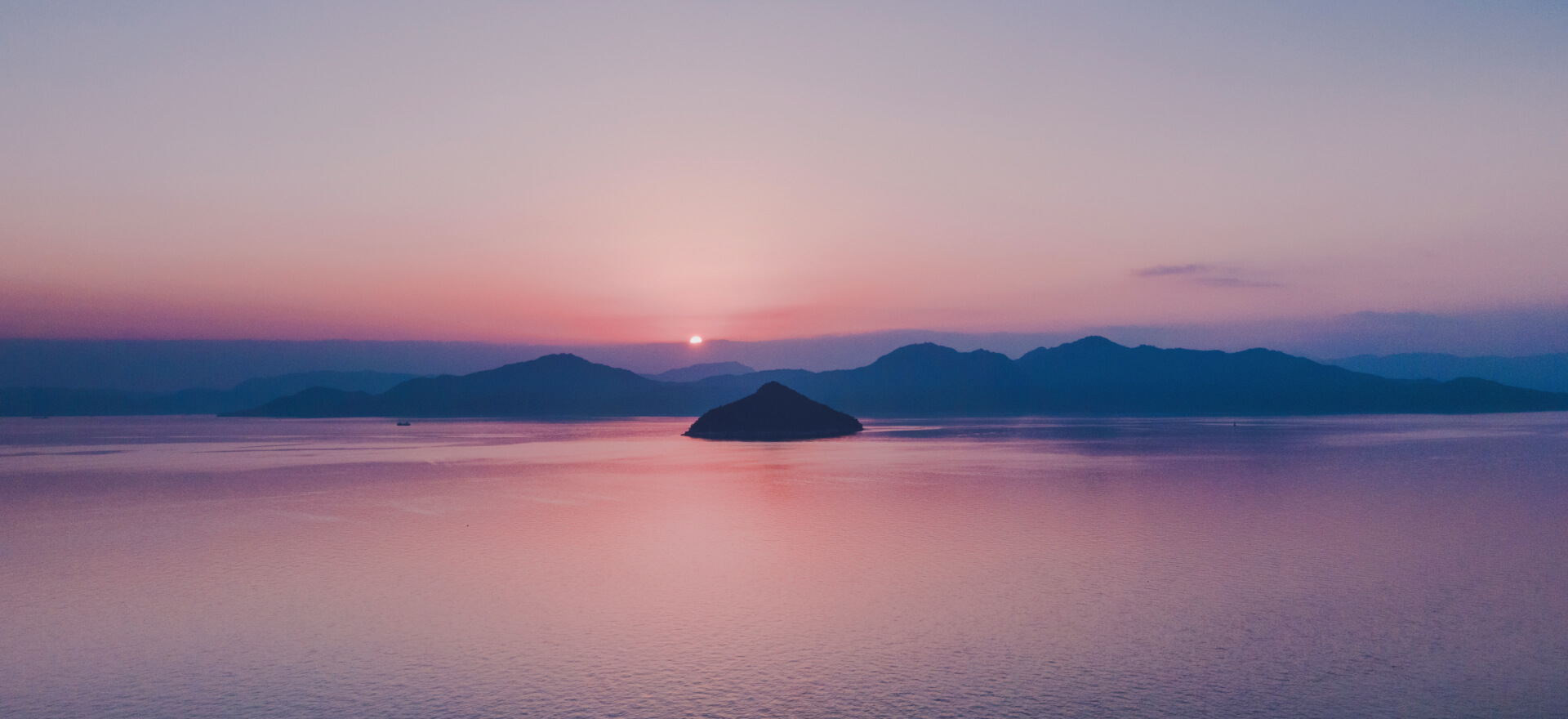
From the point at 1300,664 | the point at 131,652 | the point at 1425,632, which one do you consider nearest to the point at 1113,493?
the point at 1425,632

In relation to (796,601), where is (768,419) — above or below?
above

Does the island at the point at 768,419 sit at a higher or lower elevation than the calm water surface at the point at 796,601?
higher

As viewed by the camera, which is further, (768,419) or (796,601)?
(768,419)

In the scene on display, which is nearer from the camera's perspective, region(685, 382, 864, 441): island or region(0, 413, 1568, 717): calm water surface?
region(0, 413, 1568, 717): calm water surface

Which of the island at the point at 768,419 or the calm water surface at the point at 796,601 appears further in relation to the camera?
the island at the point at 768,419

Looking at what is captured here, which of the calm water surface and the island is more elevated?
the island
